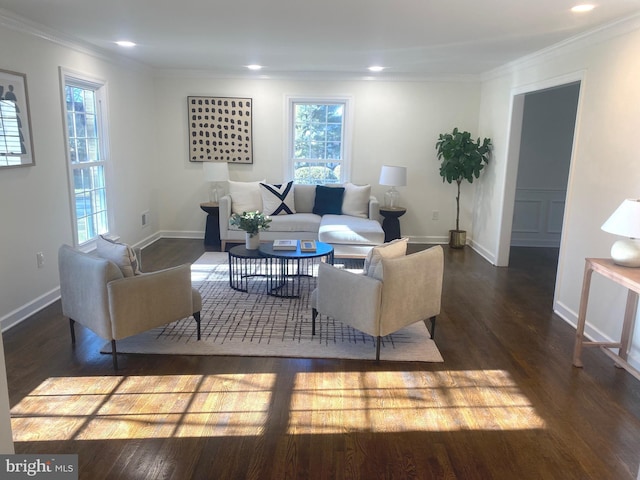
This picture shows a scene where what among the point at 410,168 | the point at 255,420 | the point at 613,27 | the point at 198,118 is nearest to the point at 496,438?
the point at 255,420

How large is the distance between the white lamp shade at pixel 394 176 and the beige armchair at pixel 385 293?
9.93 feet

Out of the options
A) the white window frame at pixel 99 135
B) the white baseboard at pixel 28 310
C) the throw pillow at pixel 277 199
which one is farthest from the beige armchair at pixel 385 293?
the throw pillow at pixel 277 199

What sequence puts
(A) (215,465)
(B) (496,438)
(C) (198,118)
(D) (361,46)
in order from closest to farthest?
(A) (215,465) → (B) (496,438) → (D) (361,46) → (C) (198,118)

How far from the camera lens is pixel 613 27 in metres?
3.48

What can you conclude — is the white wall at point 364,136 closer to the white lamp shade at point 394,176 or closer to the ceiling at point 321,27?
the white lamp shade at point 394,176

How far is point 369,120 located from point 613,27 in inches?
145

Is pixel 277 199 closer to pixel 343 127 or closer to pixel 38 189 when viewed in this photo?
pixel 343 127

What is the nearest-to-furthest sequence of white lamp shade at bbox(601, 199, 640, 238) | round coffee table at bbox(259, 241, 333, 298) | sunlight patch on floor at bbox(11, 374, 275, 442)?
sunlight patch on floor at bbox(11, 374, 275, 442) < white lamp shade at bbox(601, 199, 640, 238) < round coffee table at bbox(259, 241, 333, 298)

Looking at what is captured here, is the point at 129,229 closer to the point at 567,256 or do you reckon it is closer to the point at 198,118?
the point at 198,118

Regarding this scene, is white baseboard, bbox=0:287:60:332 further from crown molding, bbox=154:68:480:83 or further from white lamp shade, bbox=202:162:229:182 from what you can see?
crown molding, bbox=154:68:480:83

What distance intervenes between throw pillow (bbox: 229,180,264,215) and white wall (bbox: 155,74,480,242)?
1.82 feet

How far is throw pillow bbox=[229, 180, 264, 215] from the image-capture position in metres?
6.38

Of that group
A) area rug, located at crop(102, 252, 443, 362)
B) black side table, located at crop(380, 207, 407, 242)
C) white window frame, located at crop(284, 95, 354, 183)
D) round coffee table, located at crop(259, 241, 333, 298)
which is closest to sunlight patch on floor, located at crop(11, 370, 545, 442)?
area rug, located at crop(102, 252, 443, 362)

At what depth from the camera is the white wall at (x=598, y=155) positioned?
10.9 feet
